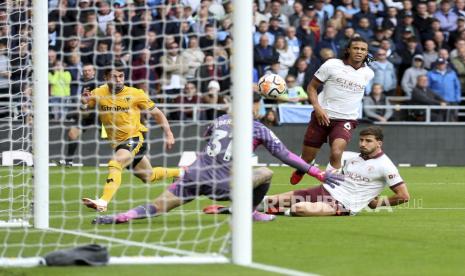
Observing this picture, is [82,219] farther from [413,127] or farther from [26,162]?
[413,127]

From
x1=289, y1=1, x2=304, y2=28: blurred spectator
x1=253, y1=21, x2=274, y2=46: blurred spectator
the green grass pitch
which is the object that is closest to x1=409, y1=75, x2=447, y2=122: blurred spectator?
x1=289, y1=1, x2=304, y2=28: blurred spectator

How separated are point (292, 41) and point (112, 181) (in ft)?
41.1

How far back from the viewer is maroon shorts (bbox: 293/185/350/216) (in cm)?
1304

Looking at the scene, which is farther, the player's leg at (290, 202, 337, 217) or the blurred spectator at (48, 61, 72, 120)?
the blurred spectator at (48, 61, 72, 120)

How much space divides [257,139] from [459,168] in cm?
1252

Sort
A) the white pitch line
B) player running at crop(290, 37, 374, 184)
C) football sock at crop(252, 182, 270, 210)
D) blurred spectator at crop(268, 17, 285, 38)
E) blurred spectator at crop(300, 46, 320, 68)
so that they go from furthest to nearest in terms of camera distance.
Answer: blurred spectator at crop(268, 17, 285, 38) < blurred spectator at crop(300, 46, 320, 68) < player running at crop(290, 37, 374, 184) < football sock at crop(252, 182, 270, 210) < the white pitch line

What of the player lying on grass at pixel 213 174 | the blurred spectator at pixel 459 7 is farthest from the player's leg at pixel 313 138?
the blurred spectator at pixel 459 7

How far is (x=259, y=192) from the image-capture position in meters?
11.9

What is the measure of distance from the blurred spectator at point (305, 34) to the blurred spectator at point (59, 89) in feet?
22.0

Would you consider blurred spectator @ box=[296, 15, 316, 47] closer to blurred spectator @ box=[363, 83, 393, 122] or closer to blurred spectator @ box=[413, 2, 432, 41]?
blurred spectator @ box=[363, 83, 393, 122]

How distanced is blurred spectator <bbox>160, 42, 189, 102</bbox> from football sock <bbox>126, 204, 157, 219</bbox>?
3586mm

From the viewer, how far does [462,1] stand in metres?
27.1

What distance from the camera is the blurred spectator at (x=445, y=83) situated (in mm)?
25109

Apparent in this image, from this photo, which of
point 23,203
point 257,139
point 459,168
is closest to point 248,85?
point 257,139
